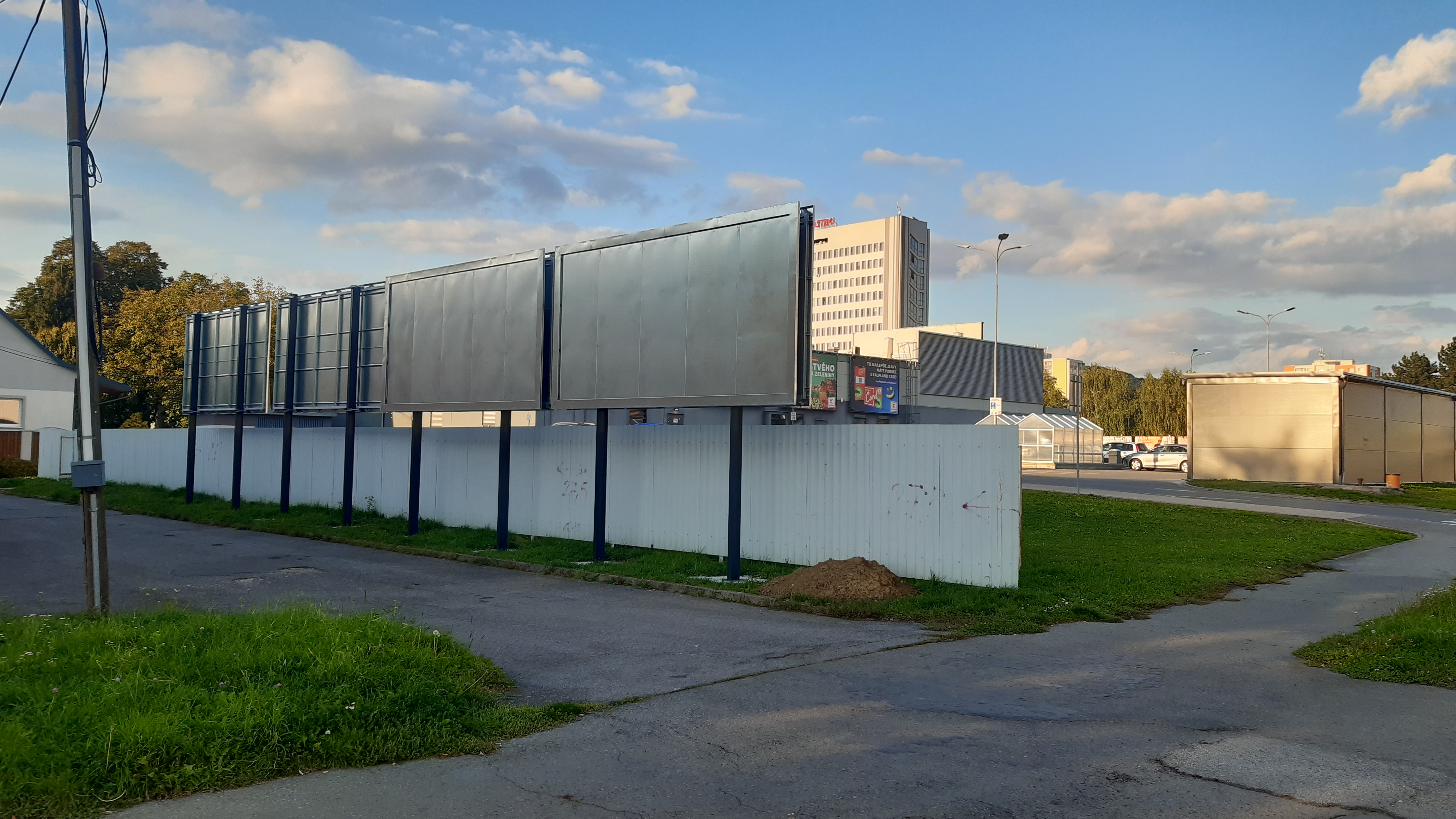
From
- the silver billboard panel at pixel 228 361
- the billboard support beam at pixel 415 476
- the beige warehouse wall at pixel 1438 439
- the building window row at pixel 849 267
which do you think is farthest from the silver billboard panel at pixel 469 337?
the building window row at pixel 849 267

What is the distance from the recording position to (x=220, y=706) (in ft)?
19.2

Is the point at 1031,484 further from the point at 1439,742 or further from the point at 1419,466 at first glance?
the point at 1439,742

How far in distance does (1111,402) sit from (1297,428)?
4948 centimetres

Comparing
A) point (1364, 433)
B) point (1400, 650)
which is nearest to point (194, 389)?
point (1400, 650)

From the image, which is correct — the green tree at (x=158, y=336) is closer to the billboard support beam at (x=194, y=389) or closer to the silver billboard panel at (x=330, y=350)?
the billboard support beam at (x=194, y=389)

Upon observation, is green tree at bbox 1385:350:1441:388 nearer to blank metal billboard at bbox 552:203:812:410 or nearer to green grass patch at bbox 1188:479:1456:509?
green grass patch at bbox 1188:479:1456:509

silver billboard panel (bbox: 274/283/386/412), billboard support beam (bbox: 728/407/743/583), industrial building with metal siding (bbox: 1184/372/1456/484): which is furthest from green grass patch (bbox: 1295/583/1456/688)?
industrial building with metal siding (bbox: 1184/372/1456/484)

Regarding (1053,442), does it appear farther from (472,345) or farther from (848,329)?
(848,329)

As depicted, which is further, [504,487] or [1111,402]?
[1111,402]

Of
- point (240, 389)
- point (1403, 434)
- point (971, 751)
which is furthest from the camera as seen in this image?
point (1403, 434)

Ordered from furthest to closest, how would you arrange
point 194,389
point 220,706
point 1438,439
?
point 1438,439 → point 194,389 → point 220,706

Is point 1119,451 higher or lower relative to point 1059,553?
higher

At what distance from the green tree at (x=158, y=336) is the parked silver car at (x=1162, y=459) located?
52200mm

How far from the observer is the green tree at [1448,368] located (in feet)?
285
